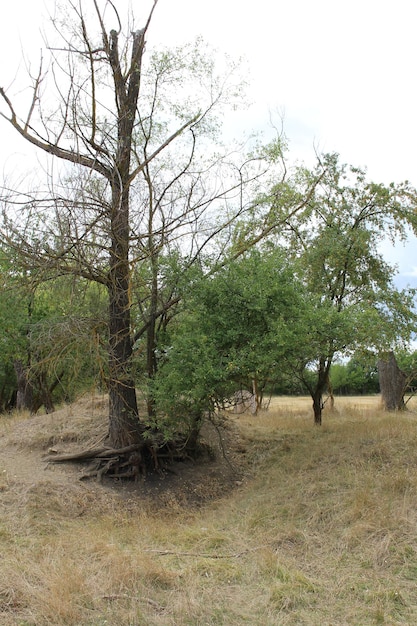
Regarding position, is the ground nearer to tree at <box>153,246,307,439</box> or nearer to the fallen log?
the fallen log

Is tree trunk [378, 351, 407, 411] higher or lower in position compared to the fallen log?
higher

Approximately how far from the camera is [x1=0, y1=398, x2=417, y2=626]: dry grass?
236 inches

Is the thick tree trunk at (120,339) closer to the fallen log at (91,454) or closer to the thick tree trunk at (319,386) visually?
the fallen log at (91,454)

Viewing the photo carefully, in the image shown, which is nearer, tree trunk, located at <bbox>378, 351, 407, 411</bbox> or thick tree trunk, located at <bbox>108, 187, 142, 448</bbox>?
thick tree trunk, located at <bbox>108, 187, 142, 448</bbox>

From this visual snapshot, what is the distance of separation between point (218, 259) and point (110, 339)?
9.63ft

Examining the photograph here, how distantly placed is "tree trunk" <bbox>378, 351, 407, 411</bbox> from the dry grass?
6.20 meters

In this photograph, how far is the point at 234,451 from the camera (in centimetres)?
1389

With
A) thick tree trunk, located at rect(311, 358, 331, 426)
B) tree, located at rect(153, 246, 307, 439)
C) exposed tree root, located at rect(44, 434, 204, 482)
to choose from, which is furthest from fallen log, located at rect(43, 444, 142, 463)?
thick tree trunk, located at rect(311, 358, 331, 426)

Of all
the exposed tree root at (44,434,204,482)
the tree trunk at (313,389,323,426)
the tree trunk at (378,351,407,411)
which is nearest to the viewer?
the exposed tree root at (44,434,204,482)

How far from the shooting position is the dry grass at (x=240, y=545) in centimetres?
600

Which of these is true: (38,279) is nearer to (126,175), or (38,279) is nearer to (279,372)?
(126,175)

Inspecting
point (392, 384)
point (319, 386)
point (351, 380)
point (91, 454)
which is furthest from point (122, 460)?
point (351, 380)

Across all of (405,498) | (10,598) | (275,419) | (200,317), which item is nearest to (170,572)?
(10,598)

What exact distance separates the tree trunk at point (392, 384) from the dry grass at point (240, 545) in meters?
6.20
